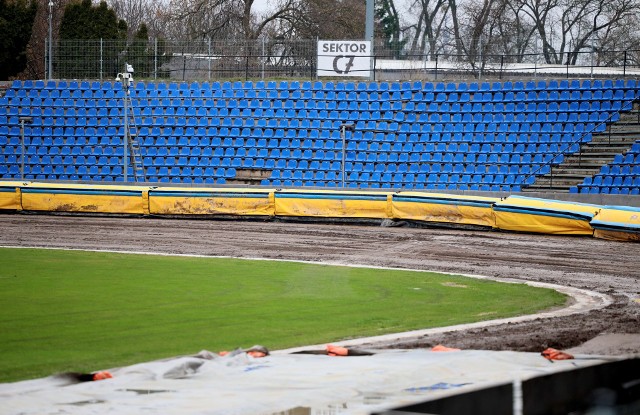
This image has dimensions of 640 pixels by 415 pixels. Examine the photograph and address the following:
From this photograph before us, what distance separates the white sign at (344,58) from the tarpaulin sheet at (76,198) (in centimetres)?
1408

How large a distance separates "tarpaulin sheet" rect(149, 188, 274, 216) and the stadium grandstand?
16.7ft

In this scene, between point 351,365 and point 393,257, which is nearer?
point 351,365

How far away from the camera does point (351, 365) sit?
9.83 m

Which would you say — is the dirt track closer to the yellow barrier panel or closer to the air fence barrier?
the air fence barrier

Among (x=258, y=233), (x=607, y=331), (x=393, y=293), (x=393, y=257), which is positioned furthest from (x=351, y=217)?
(x=607, y=331)

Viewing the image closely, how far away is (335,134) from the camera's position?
Answer: 40.0 metres

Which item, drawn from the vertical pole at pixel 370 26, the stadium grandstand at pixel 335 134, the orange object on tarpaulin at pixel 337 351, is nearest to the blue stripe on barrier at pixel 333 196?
the stadium grandstand at pixel 335 134

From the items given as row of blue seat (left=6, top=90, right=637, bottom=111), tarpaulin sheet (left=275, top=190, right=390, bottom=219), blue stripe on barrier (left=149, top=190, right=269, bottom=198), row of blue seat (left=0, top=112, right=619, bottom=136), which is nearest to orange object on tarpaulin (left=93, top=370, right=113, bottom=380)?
tarpaulin sheet (left=275, top=190, right=390, bottom=219)

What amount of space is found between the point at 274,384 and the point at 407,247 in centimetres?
1631

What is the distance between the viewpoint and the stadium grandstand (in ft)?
120

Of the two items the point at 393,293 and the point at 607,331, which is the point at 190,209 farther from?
the point at 607,331

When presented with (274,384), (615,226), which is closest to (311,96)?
(615,226)

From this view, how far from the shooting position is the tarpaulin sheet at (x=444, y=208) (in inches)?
1141

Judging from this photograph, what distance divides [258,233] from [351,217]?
398cm
